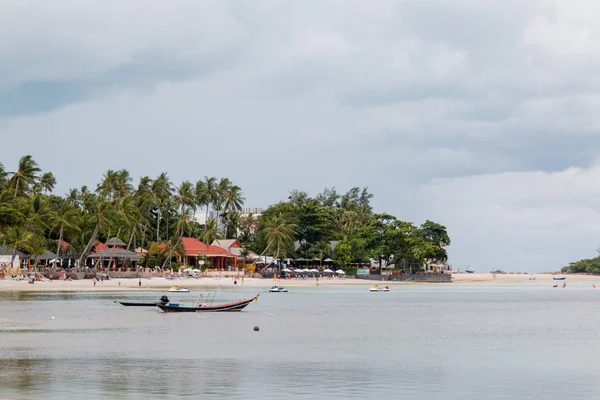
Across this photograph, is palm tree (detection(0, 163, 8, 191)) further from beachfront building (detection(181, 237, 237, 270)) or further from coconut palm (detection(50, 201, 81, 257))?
beachfront building (detection(181, 237, 237, 270))

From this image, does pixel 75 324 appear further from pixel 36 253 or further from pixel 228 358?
pixel 36 253

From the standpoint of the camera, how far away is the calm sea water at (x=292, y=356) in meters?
24.5

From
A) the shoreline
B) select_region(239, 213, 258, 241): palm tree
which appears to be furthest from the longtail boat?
select_region(239, 213, 258, 241): palm tree

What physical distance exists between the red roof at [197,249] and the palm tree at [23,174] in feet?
108

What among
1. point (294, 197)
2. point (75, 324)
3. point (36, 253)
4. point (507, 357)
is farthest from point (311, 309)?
point (294, 197)

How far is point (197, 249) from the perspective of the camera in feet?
473

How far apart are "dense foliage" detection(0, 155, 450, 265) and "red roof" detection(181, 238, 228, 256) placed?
2244 millimetres

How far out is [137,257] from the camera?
126 meters

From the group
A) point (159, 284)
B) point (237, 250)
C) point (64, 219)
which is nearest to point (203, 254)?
point (237, 250)

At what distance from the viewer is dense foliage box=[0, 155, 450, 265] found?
121 meters

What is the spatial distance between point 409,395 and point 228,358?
10.5 meters

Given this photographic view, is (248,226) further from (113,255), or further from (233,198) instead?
(113,255)

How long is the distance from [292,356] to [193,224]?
126304mm

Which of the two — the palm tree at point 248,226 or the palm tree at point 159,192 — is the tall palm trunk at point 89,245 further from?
the palm tree at point 248,226
